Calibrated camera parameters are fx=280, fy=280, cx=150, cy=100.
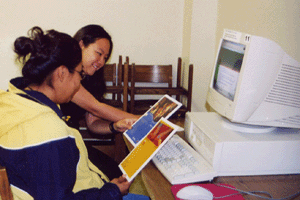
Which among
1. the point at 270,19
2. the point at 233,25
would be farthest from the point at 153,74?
the point at 270,19

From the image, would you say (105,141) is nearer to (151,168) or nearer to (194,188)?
(151,168)

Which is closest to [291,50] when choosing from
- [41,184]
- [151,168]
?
[151,168]

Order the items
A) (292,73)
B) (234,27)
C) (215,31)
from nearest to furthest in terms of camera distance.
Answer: (292,73) → (234,27) → (215,31)

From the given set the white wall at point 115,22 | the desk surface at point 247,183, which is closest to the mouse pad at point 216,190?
the desk surface at point 247,183

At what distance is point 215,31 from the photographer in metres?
2.47

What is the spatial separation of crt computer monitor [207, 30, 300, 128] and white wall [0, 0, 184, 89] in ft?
7.56

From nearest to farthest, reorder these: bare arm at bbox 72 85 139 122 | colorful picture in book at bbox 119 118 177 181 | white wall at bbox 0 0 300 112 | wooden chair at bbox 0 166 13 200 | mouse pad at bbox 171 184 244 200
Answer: wooden chair at bbox 0 166 13 200 → mouse pad at bbox 171 184 244 200 → colorful picture in book at bbox 119 118 177 181 → bare arm at bbox 72 85 139 122 → white wall at bbox 0 0 300 112

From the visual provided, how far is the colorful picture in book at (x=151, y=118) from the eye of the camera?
4.17 feet

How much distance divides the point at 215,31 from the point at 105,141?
176cm

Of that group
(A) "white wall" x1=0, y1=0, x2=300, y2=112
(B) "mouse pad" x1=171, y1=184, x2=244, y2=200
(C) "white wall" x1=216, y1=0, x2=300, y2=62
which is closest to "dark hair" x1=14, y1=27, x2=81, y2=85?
(B) "mouse pad" x1=171, y1=184, x2=244, y2=200

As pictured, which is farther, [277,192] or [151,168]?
[151,168]

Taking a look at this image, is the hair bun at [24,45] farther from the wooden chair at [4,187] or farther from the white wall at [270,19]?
the white wall at [270,19]

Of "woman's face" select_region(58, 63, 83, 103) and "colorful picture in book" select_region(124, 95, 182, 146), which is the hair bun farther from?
"colorful picture in book" select_region(124, 95, 182, 146)

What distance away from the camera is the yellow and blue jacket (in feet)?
2.70
